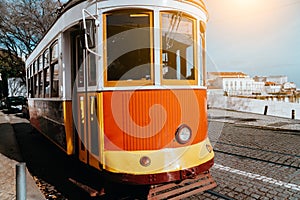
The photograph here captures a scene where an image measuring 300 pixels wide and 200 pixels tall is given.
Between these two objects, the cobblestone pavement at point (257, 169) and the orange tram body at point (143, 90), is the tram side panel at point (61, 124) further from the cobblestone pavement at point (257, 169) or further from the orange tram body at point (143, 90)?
the cobblestone pavement at point (257, 169)

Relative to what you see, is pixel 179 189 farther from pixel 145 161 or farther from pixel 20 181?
pixel 20 181

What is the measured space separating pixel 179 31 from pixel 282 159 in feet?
13.5

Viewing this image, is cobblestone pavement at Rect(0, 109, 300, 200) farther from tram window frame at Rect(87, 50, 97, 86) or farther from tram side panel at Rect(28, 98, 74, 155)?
tram window frame at Rect(87, 50, 97, 86)

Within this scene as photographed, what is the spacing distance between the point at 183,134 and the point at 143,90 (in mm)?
824

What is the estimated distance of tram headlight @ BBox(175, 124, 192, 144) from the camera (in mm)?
3320

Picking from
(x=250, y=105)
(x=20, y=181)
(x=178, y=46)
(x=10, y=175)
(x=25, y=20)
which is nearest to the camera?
(x=20, y=181)

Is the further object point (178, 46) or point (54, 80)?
point (54, 80)

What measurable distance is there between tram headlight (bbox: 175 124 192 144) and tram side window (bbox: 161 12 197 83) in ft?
2.38

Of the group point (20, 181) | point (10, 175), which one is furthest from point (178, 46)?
point (10, 175)

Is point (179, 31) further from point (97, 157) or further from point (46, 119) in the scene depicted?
point (46, 119)

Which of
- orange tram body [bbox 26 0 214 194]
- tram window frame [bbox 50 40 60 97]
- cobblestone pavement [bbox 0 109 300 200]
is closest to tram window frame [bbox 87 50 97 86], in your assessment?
orange tram body [bbox 26 0 214 194]

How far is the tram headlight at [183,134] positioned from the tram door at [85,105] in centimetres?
109

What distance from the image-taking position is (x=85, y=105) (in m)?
3.71

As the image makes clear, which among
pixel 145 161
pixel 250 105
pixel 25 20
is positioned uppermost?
pixel 25 20
